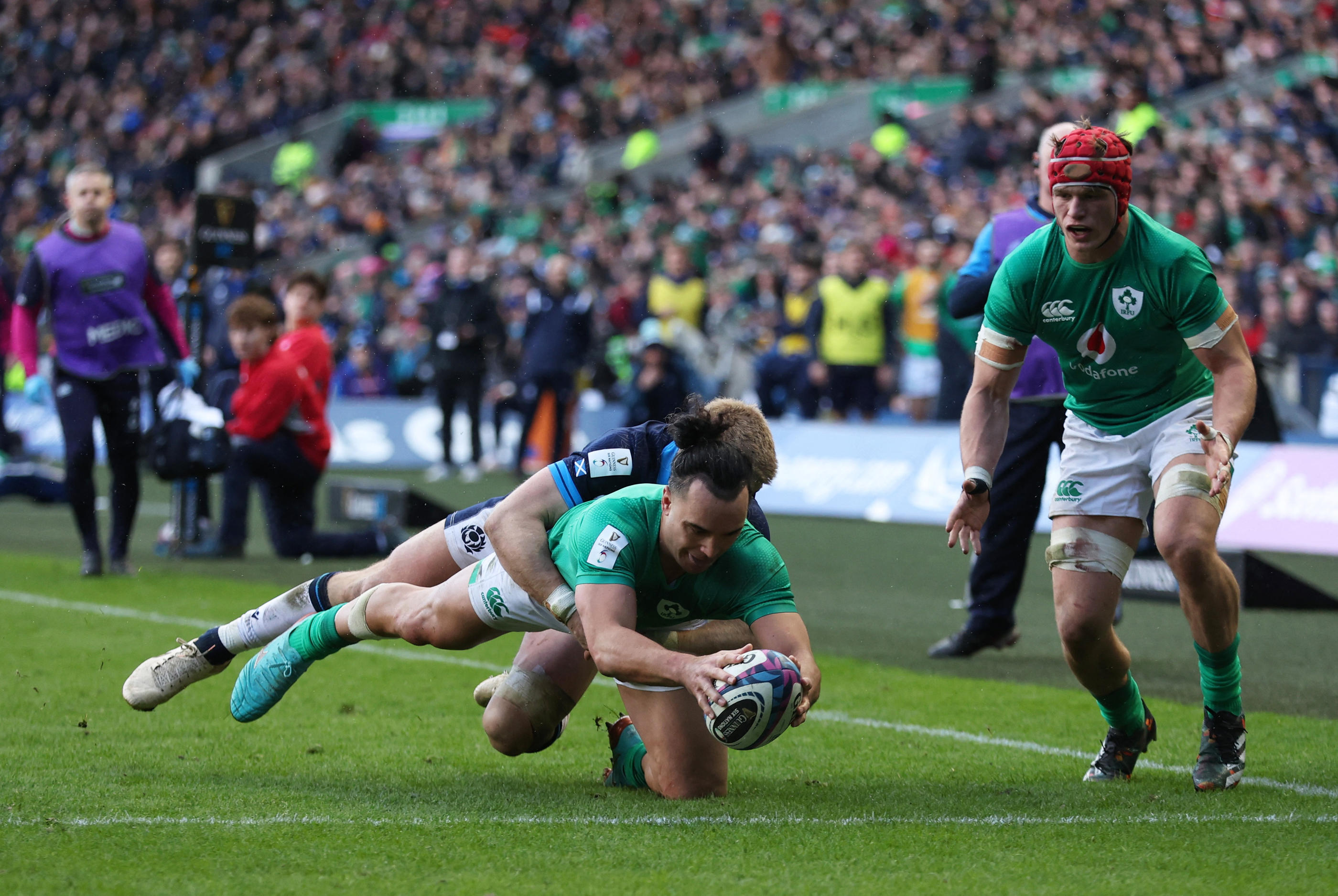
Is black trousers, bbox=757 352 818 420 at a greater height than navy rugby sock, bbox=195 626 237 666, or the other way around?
black trousers, bbox=757 352 818 420

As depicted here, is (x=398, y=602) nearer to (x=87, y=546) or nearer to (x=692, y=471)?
(x=692, y=471)

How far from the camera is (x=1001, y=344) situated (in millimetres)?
5078

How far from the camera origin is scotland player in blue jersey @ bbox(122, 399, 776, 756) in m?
4.62

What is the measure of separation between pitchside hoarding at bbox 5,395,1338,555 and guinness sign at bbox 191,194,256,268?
433cm

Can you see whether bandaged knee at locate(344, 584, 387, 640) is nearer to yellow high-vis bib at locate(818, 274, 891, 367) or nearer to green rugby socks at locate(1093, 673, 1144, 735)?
green rugby socks at locate(1093, 673, 1144, 735)

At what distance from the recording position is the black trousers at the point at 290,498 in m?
10.5

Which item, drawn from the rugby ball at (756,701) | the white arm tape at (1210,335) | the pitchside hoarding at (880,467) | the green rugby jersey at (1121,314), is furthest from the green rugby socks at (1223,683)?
the pitchside hoarding at (880,467)

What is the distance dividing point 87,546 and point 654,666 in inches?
267

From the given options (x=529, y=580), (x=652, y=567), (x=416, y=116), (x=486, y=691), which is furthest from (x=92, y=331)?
(x=416, y=116)

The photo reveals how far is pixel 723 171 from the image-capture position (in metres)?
26.9

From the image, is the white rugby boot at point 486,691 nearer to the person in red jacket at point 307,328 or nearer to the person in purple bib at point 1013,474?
the person in purple bib at point 1013,474

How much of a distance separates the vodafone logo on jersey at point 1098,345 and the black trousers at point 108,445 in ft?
21.4

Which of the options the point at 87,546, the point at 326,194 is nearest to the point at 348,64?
the point at 326,194

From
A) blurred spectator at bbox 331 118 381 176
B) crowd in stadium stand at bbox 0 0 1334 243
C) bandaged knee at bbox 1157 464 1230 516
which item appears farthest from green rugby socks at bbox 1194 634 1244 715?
blurred spectator at bbox 331 118 381 176
